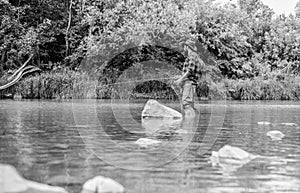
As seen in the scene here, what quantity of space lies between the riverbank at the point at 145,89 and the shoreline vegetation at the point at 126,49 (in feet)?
0.22

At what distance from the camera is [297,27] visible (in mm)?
43750

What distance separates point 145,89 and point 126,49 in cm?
307

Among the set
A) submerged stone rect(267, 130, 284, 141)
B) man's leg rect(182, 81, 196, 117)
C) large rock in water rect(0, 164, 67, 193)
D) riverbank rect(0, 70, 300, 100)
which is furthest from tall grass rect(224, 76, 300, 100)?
large rock in water rect(0, 164, 67, 193)

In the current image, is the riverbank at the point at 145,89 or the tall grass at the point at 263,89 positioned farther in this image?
the tall grass at the point at 263,89

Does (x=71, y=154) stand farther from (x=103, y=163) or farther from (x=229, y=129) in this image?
(x=229, y=129)

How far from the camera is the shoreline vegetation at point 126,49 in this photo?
111ft

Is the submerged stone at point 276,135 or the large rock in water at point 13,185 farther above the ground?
the large rock in water at point 13,185

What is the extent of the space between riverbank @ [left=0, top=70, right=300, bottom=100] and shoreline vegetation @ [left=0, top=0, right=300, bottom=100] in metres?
0.07

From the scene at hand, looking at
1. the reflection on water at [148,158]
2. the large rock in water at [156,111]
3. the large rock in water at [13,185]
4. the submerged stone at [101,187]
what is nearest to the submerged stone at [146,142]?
the reflection on water at [148,158]

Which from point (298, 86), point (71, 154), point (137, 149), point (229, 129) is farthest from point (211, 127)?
point (298, 86)

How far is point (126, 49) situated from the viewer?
112 ft

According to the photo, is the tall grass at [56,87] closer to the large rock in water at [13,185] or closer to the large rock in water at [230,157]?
the large rock in water at [230,157]

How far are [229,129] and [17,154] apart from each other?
6.53 m

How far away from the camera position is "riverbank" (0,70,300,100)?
33.0m
